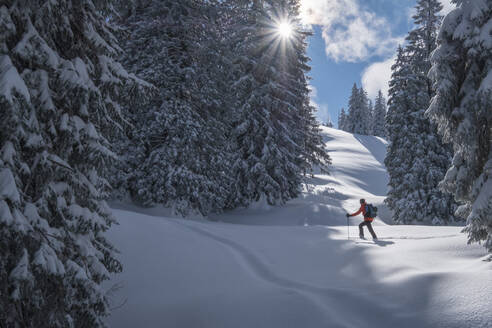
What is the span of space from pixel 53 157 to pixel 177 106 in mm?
11353

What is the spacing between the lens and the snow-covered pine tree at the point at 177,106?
49.3ft

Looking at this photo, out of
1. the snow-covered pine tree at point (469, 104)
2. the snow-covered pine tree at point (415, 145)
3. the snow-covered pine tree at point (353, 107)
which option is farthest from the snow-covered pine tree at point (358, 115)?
the snow-covered pine tree at point (469, 104)

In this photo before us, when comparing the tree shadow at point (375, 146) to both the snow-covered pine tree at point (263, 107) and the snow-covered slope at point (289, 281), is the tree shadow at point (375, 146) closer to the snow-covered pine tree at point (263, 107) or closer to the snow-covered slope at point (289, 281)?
the snow-covered pine tree at point (263, 107)

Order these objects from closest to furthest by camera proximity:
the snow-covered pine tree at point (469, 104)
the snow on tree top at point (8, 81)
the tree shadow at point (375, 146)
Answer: the snow on tree top at point (8, 81), the snow-covered pine tree at point (469, 104), the tree shadow at point (375, 146)

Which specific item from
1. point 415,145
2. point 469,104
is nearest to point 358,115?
point 415,145

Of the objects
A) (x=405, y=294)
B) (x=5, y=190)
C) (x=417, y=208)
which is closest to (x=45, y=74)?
(x=5, y=190)

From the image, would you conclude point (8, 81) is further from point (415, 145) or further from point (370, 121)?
point (370, 121)

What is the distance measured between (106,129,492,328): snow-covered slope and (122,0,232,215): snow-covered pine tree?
5527 mm

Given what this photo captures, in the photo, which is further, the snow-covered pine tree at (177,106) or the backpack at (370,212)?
the snow-covered pine tree at (177,106)

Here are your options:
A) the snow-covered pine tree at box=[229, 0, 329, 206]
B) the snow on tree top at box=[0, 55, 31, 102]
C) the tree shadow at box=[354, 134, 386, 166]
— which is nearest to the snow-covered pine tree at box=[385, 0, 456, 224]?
the snow-covered pine tree at box=[229, 0, 329, 206]

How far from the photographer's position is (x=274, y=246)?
32.2ft

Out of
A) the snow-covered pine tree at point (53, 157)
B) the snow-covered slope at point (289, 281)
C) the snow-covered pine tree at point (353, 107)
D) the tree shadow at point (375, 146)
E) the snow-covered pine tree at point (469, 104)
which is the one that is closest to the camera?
the snow-covered pine tree at point (53, 157)

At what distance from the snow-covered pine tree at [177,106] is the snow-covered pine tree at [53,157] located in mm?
9808

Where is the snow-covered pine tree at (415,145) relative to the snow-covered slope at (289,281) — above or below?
above
